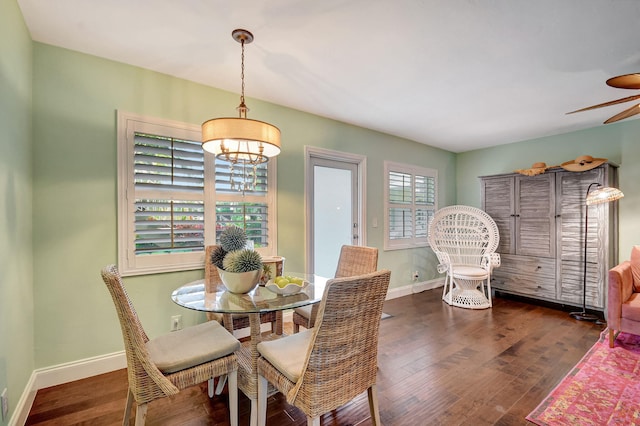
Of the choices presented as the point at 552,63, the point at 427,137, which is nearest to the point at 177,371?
the point at 552,63

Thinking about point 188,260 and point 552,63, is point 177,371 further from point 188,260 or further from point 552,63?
point 552,63

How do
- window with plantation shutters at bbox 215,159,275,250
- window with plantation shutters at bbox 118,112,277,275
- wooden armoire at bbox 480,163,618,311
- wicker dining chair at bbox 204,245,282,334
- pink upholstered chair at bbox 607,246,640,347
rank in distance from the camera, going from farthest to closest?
wooden armoire at bbox 480,163,618,311 < window with plantation shutters at bbox 215,159,275,250 < pink upholstered chair at bbox 607,246,640,347 < window with plantation shutters at bbox 118,112,277,275 < wicker dining chair at bbox 204,245,282,334

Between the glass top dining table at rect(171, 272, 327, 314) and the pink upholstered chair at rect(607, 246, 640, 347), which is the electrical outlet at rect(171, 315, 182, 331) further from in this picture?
the pink upholstered chair at rect(607, 246, 640, 347)

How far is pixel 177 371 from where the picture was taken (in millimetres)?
1498

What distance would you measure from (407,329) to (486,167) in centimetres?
346

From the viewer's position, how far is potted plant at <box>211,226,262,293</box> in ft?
5.90

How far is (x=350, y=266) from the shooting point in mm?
2592

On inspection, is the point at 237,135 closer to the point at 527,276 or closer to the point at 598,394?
the point at 598,394

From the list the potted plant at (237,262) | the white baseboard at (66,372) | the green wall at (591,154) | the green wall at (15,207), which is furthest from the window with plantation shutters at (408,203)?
the green wall at (15,207)

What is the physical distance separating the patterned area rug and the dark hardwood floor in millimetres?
77

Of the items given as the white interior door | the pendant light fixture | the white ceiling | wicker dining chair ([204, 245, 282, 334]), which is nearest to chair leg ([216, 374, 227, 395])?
wicker dining chair ([204, 245, 282, 334])

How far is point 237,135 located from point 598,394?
9.73 ft

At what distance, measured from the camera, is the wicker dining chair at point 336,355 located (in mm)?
1250

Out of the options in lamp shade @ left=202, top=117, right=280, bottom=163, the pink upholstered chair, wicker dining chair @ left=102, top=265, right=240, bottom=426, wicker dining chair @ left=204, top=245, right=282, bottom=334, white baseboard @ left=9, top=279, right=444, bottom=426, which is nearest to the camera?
wicker dining chair @ left=102, top=265, right=240, bottom=426
